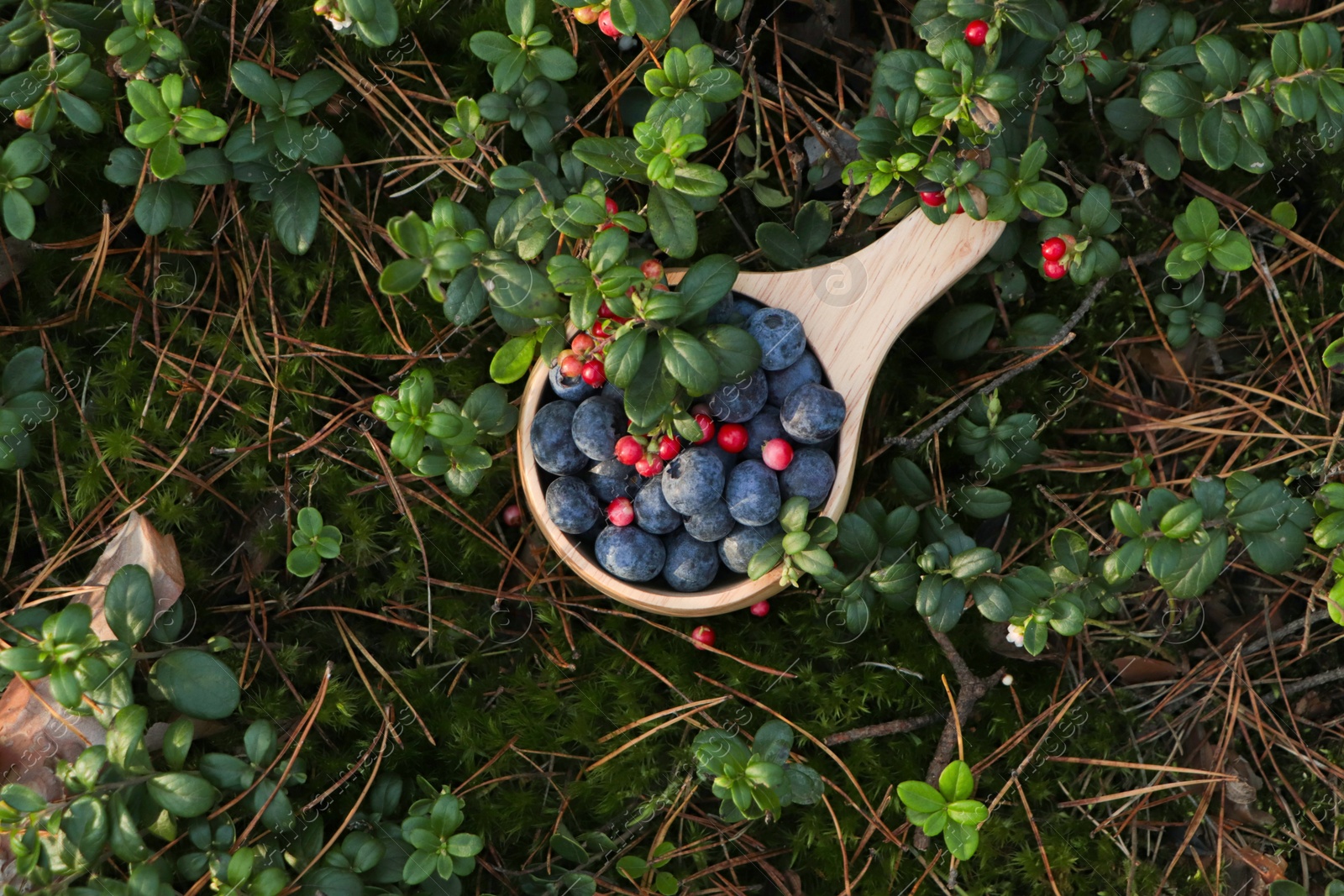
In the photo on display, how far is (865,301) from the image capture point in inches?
114

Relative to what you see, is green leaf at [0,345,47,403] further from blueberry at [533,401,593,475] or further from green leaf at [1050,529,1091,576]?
green leaf at [1050,529,1091,576]

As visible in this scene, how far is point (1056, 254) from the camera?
284 centimetres

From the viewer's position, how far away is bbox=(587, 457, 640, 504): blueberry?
9.32 ft

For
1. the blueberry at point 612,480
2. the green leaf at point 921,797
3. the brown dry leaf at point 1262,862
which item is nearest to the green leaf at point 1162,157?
the blueberry at point 612,480

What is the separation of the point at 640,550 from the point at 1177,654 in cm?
175

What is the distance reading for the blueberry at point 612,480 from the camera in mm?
2842

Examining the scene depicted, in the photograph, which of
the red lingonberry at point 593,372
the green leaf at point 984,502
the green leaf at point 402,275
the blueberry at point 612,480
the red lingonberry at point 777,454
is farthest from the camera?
the green leaf at point 984,502

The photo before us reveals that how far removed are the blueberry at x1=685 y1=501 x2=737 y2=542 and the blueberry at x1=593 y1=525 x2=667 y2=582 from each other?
0.12 m

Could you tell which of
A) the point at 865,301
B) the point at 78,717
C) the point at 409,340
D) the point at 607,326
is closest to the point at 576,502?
the point at 607,326

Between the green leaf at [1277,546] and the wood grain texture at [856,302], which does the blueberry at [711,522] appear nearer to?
the wood grain texture at [856,302]

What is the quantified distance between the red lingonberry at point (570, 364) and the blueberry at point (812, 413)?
60 cm

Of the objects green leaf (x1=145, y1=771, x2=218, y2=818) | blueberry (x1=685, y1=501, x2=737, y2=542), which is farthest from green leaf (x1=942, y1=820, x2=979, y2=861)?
green leaf (x1=145, y1=771, x2=218, y2=818)

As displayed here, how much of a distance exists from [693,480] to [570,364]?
17.9 inches

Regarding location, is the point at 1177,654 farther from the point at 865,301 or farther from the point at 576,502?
the point at 576,502
